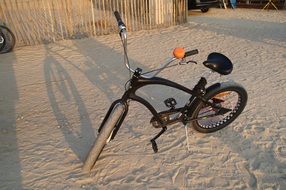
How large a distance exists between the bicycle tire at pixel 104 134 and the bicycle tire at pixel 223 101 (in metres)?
1.01

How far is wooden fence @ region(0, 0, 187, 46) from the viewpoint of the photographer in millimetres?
7816

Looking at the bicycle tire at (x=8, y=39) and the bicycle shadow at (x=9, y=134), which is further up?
the bicycle tire at (x=8, y=39)

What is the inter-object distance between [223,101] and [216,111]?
0.16 m

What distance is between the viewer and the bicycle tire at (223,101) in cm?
327

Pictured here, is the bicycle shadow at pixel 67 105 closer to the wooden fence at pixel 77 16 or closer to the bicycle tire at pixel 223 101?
the bicycle tire at pixel 223 101

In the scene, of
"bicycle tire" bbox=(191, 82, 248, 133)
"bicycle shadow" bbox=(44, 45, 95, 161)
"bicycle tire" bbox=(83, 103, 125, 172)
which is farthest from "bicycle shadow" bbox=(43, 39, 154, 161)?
"bicycle tire" bbox=(191, 82, 248, 133)

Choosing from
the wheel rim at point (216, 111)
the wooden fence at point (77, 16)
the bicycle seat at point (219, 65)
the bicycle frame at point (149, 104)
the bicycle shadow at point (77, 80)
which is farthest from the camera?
the wooden fence at point (77, 16)

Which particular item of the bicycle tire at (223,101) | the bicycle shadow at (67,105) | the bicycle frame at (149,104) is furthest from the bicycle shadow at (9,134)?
the bicycle tire at (223,101)

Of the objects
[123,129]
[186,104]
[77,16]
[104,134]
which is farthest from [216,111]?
[77,16]

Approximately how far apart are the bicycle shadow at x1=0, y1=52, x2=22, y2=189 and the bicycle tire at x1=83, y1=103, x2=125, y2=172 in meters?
0.75

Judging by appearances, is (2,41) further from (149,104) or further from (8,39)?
(149,104)

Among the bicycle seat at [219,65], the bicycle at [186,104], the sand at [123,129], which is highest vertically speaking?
the bicycle seat at [219,65]

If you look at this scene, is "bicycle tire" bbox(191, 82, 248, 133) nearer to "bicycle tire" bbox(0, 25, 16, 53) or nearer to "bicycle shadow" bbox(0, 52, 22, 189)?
"bicycle shadow" bbox(0, 52, 22, 189)

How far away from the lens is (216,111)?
11.4 feet
